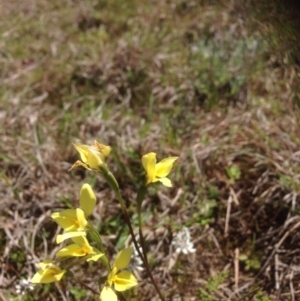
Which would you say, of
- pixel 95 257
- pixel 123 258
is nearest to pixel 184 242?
pixel 123 258

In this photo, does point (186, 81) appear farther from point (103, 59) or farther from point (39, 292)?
point (39, 292)

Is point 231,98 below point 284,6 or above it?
below

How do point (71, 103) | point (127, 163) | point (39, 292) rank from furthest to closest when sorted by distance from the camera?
point (71, 103) < point (127, 163) < point (39, 292)

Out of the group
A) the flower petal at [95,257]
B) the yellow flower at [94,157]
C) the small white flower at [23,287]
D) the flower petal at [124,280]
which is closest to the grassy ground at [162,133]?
the small white flower at [23,287]

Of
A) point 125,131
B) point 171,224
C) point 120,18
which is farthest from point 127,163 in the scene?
point 120,18

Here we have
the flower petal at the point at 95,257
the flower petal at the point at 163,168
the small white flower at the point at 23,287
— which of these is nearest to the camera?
the flower petal at the point at 95,257

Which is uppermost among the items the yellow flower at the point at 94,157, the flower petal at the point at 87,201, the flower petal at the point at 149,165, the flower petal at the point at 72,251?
the yellow flower at the point at 94,157

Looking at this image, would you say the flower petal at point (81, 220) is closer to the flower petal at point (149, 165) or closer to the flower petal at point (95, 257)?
the flower petal at point (95, 257)
